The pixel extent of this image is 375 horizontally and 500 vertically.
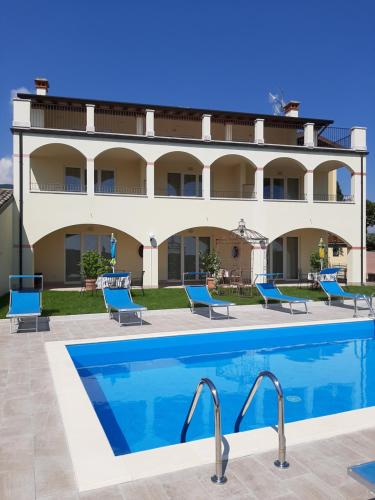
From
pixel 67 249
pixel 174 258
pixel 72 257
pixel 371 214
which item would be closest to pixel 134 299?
pixel 72 257

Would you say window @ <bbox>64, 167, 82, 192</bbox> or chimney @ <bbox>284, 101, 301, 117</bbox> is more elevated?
chimney @ <bbox>284, 101, 301, 117</bbox>

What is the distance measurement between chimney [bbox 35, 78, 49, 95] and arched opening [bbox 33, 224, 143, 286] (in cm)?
700

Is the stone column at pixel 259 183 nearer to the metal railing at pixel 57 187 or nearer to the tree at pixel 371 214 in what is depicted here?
the metal railing at pixel 57 187

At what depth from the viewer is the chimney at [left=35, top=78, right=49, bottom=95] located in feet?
65.4

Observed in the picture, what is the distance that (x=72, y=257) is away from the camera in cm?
1973

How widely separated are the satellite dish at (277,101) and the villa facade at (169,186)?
3344mm

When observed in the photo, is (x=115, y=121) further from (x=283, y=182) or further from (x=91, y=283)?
(x=283, y=182)

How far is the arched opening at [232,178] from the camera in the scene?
21.2 meters

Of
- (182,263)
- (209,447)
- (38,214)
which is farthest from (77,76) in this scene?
(209,447)

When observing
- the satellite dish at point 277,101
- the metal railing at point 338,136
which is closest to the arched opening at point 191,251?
the metal railing at point 338,136

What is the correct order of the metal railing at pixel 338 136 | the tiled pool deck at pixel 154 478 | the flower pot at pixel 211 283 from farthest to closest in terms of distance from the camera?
1. the metal railing at pixel 338 136
2. the flower pot at pixel 211 283
3. the tiled pool deck at pixel 154 478

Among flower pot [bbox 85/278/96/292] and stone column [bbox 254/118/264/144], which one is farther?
stone column [bbox 254/118/264/144]

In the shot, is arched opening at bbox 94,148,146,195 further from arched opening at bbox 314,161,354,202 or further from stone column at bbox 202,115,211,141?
arched opening at bbox 314,161,354,202

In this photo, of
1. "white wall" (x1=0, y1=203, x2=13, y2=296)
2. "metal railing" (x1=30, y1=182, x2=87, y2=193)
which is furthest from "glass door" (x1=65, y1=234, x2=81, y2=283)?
"white wall" (x1=0, y1=203, x2=13, y2=296)
